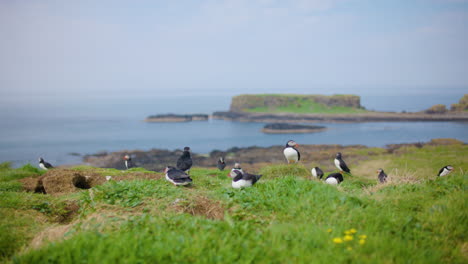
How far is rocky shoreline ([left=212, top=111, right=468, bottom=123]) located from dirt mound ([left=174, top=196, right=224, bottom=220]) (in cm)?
8401

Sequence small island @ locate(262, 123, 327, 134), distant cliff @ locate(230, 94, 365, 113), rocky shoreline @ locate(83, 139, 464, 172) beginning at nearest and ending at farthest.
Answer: rocky shoreline @ locate(83, 139, 464, 172), small island @ locate(262, 123, 327, 134), distant cliff @ locate(230, 94, 365, 113)

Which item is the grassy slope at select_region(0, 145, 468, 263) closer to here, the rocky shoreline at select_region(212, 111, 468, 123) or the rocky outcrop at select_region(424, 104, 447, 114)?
the rocky shoreline at select_region(212, 111, 468, 123)

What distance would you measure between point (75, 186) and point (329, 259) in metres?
9.55

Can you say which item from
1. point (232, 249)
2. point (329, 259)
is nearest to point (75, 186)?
point (232, 249)

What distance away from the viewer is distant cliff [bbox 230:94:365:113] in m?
102

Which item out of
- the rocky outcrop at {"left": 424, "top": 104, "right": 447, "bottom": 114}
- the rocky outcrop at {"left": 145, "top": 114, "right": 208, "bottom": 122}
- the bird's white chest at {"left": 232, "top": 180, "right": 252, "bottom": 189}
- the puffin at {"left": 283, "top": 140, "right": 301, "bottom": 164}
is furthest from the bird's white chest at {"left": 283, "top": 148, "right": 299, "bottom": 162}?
the rocky outcrop at {"left": 145, "top": 114, "right": 208, "bottom": 122}

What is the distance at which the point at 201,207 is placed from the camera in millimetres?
6695

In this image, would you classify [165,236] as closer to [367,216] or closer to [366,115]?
[367,216]

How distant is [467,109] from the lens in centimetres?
7525

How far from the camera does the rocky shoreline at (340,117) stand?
77.8 m

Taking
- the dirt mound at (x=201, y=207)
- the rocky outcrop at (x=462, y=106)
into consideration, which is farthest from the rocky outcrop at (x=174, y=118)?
the dirt mound at (x=201, y=207)

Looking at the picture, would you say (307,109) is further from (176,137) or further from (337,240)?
(337,240)

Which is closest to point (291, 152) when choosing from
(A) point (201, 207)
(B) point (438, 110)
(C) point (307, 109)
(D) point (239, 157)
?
(A) point (201, 207)

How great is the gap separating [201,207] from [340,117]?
304ft
